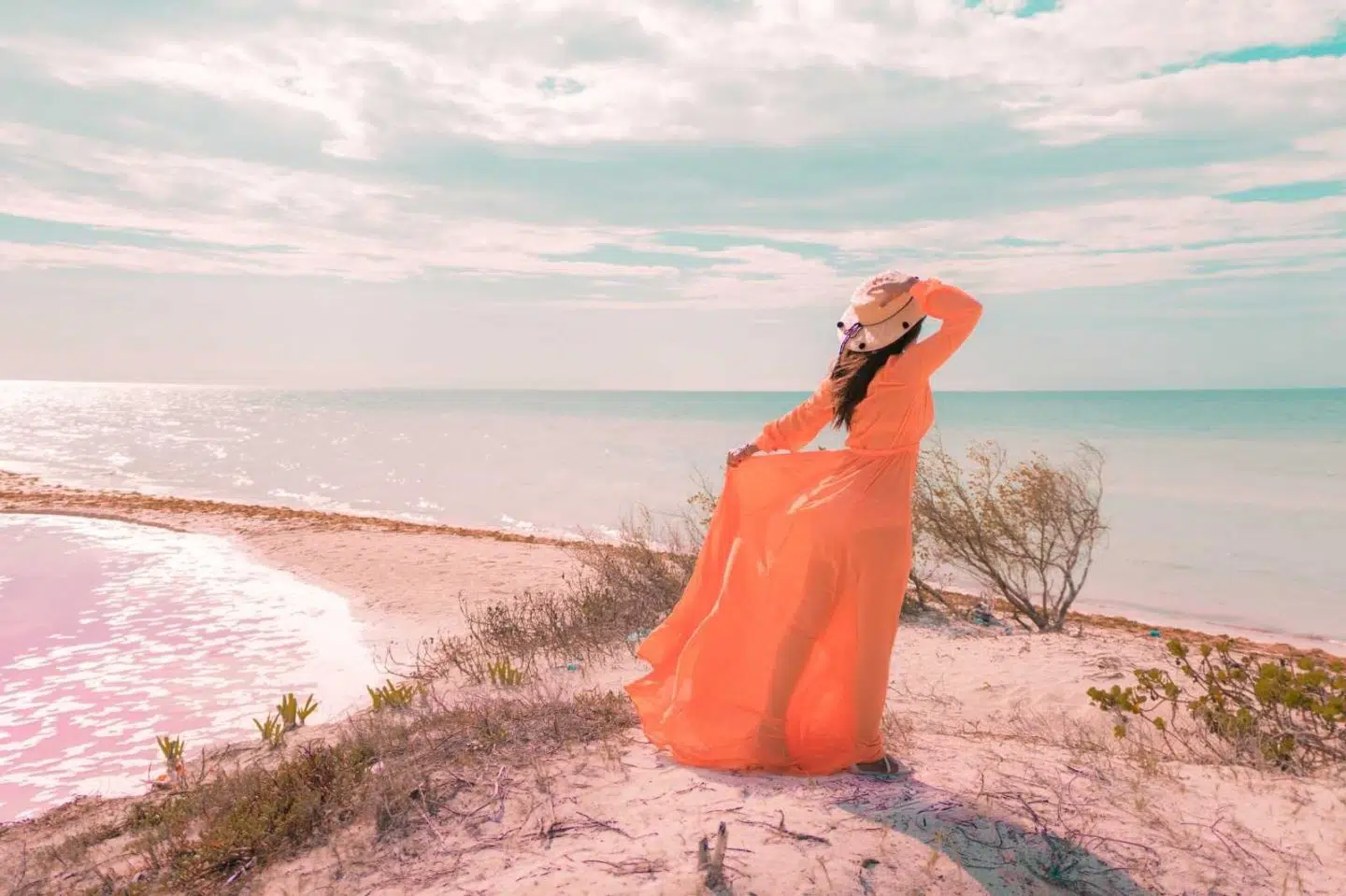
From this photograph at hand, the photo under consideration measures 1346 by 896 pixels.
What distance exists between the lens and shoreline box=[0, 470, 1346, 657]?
1223 centimetres

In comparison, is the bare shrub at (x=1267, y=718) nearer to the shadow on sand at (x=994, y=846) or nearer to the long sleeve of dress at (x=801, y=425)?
the shadow on sand at (x=994, y=846)

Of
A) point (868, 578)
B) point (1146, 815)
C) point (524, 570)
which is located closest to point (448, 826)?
point (868, 578)

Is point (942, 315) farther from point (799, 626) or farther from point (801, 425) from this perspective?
point (799, 626)

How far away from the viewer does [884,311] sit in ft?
13.6

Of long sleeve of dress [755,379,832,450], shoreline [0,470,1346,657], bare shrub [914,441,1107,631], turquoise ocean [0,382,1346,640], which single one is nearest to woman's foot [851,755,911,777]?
long sleeve of dress [755,379,832,450]

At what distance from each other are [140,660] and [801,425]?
8728 millimetres

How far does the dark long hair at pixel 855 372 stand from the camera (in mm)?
4230

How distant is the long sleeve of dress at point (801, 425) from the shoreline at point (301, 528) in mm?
8148

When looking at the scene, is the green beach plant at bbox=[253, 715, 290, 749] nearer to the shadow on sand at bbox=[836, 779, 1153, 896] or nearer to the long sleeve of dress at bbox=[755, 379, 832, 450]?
the long sleeve of dress at bbox=[755, 379, 832, 450]

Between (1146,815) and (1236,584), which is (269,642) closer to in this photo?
(1146,815)

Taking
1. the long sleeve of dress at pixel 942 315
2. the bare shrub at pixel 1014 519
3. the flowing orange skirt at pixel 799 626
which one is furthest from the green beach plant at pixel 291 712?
the bare shrub at pixel 1014 519

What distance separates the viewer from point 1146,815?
3.88 meters

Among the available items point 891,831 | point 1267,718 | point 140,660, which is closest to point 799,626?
point 891,831

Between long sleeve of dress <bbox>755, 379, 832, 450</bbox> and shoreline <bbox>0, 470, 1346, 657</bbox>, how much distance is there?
321 inches
